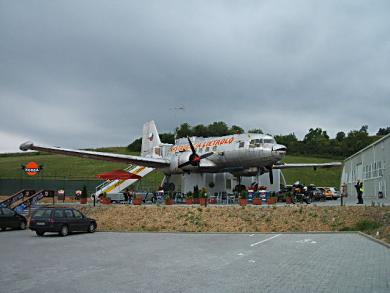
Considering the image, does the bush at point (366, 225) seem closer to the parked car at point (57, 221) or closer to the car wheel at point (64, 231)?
the parked car at point (57, 221)

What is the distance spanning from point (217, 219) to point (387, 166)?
17.7 metres

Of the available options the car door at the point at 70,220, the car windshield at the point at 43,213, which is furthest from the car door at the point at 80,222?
the car windshield at the point at 43,213

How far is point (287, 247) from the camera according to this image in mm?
15859

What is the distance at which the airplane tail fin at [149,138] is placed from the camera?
4797 cm

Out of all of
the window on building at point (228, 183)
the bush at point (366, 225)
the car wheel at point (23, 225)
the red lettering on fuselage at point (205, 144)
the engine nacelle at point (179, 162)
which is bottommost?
the car wheel at point (23, 225)

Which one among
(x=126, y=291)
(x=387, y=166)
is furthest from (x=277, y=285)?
(x=387, y=166)

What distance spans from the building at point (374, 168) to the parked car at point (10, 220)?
27.7 metres

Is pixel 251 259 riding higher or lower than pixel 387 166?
lower

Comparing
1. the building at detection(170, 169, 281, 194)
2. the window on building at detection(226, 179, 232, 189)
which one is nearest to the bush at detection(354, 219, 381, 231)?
the building at detection(170, 169, 281, 194)

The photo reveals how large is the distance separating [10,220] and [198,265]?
17.0m

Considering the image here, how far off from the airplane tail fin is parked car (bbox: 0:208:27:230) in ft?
75.0

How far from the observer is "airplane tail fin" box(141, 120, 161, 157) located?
48.0 m

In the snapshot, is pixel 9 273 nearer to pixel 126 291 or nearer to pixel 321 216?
pixel 126 291

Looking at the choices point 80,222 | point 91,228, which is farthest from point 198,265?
point 91,228
